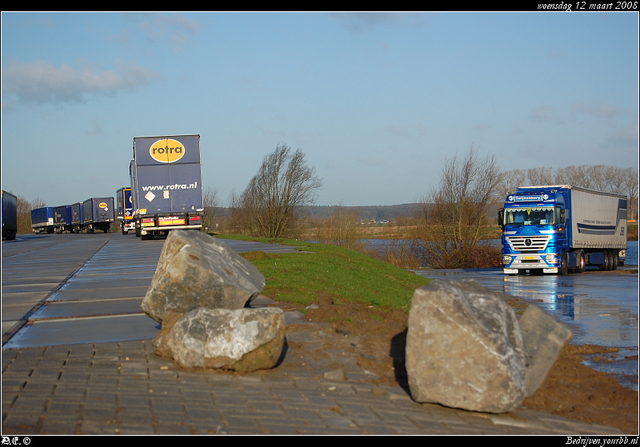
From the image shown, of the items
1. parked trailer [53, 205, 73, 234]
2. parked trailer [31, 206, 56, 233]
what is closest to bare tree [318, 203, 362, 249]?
parked trailer [53, 205, 73, 234]

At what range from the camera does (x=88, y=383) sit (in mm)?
5273

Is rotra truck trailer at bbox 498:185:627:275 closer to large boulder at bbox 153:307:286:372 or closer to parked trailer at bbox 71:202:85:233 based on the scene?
large boulder at bbox 153:307:286:372

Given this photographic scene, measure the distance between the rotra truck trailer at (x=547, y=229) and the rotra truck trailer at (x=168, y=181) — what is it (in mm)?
15674

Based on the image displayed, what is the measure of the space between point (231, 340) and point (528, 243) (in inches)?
957

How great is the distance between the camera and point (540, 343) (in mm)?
5777

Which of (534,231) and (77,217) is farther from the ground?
(77,217)

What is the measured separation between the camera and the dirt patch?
221 inches

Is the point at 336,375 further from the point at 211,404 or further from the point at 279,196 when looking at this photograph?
the point at 279,196

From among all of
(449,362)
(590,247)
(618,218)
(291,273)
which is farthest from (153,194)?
(618,218)

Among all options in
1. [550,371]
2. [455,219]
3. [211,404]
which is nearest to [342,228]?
[455,219]

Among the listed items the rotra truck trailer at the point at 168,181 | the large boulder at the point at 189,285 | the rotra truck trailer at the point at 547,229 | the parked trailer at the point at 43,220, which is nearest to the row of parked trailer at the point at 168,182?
the rotra truck trailer at the point at 168,181

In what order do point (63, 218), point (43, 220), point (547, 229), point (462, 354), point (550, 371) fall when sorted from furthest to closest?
point (43, 220)
point (63, 218)
point (547, 229)
point (550, 371)
point (462, 354)

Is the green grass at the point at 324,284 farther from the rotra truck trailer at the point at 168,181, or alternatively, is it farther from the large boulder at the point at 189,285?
the rotra truck trailer at the point at 168,181

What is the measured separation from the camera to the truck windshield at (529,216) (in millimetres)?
27078
